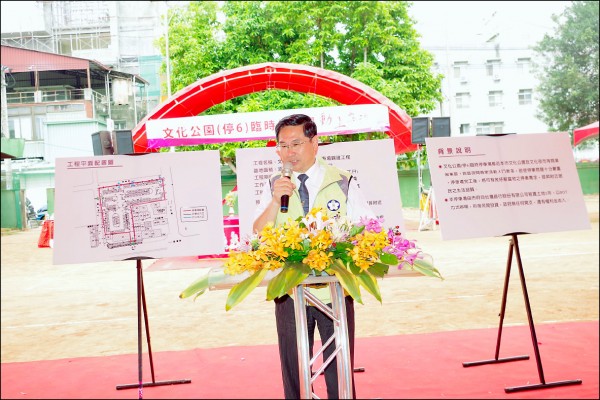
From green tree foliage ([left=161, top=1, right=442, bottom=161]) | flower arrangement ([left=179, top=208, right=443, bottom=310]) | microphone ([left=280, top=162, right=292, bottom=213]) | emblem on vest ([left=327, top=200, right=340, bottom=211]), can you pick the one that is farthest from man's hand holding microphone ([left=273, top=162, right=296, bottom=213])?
green tree foliage ([left=161, top=1, right=442, bottom=161])

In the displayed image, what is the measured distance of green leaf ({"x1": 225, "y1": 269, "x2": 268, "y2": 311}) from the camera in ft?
4.53

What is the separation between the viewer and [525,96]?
6172 mm

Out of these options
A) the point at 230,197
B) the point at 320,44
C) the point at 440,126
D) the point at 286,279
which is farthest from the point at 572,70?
the point at 286,279

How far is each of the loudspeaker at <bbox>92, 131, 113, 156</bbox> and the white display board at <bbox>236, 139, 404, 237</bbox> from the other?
728 mm

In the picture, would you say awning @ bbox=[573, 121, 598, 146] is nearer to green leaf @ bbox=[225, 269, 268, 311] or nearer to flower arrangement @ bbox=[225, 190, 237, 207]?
flower arrangement @ bbox=[225, 190, 237, 207]

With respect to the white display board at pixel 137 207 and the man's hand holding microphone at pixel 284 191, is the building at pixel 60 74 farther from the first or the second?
the man's hand holding microphone at pixel 284 191

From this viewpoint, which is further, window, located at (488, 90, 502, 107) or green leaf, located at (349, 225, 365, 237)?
window, located at (488, 90, 502, 107)

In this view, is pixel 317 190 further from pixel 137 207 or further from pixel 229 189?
pixel 229 189

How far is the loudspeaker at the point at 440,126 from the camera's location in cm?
360

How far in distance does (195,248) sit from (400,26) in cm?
353

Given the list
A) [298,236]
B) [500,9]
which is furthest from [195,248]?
[500,9]

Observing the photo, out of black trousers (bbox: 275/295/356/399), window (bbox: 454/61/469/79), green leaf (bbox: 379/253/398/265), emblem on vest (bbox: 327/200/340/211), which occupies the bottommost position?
black trousers (bbox: 275/295/356/399)

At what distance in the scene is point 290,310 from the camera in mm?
1891

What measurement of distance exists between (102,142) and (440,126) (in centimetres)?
188
